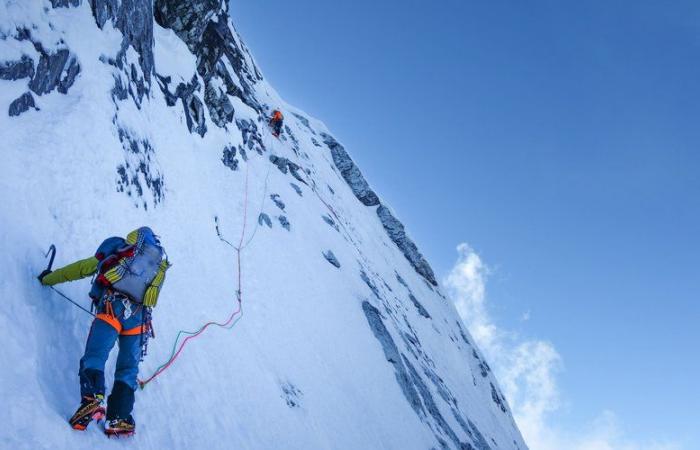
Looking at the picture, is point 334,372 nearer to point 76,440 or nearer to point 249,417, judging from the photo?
point 249,417

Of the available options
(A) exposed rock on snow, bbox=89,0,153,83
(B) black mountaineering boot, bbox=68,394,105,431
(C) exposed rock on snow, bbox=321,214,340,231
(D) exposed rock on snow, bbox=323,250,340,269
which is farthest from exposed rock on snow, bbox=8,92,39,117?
(C) exposed rock on snow, bbox=321,214,340,231

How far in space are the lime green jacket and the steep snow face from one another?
0.19m

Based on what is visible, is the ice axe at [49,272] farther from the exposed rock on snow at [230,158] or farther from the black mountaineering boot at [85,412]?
the exposed rock on snow at [230,158]

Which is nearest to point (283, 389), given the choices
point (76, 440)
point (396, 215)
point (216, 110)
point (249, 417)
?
point (249, 417)

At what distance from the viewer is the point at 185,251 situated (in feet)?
35.3

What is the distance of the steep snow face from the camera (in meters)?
5.55

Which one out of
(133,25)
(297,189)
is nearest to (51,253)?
(133,25)

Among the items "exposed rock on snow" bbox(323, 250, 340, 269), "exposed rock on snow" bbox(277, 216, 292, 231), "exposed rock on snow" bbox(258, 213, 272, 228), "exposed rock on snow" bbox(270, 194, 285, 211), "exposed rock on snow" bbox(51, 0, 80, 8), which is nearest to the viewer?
"exposed rock on snow" bbox(51, 0, 80, 8)

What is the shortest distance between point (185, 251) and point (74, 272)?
557 cm

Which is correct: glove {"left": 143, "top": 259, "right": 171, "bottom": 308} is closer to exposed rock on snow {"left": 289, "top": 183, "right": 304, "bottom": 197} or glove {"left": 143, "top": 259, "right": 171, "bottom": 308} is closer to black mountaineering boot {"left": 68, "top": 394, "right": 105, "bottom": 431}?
black mountaineering boot {"left": 68, "top": 394, "right": 105, "bottom": 431}

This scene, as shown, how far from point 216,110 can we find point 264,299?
8.96 meters

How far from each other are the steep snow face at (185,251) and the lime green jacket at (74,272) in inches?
7.5

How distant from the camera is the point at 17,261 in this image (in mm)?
5336

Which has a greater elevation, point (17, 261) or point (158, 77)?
point (158, 77)
